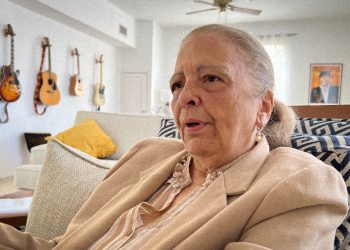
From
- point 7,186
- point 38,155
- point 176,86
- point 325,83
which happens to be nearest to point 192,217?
point 176,86

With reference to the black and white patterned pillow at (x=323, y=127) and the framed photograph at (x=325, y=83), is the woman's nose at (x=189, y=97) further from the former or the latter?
the framed photograph at (x=325, y=83)

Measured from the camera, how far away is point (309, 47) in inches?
278

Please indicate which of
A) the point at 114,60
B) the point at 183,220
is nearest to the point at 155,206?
the point at 183,220

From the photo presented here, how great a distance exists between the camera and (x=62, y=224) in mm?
1153

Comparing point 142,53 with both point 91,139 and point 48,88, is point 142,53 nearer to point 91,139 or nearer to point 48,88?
point 48,88

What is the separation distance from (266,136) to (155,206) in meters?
0.41

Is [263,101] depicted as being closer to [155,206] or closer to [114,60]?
[155,206]

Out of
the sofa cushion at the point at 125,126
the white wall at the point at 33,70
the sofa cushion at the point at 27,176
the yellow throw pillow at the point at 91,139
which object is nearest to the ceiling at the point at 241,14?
the white wall at the point at 33,70

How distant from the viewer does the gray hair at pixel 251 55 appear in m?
0.89

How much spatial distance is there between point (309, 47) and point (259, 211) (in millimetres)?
7118

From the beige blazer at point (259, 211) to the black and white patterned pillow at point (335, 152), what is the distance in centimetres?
12

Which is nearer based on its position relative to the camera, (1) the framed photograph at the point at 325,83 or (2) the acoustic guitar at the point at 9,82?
(2) the acoustic guitar at the point at 9,82

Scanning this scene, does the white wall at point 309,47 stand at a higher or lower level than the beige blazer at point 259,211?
higher

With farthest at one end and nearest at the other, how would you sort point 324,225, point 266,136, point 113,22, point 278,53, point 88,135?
point 278,53
point 113,22
point 88,135
point 266,136
point 324,225
